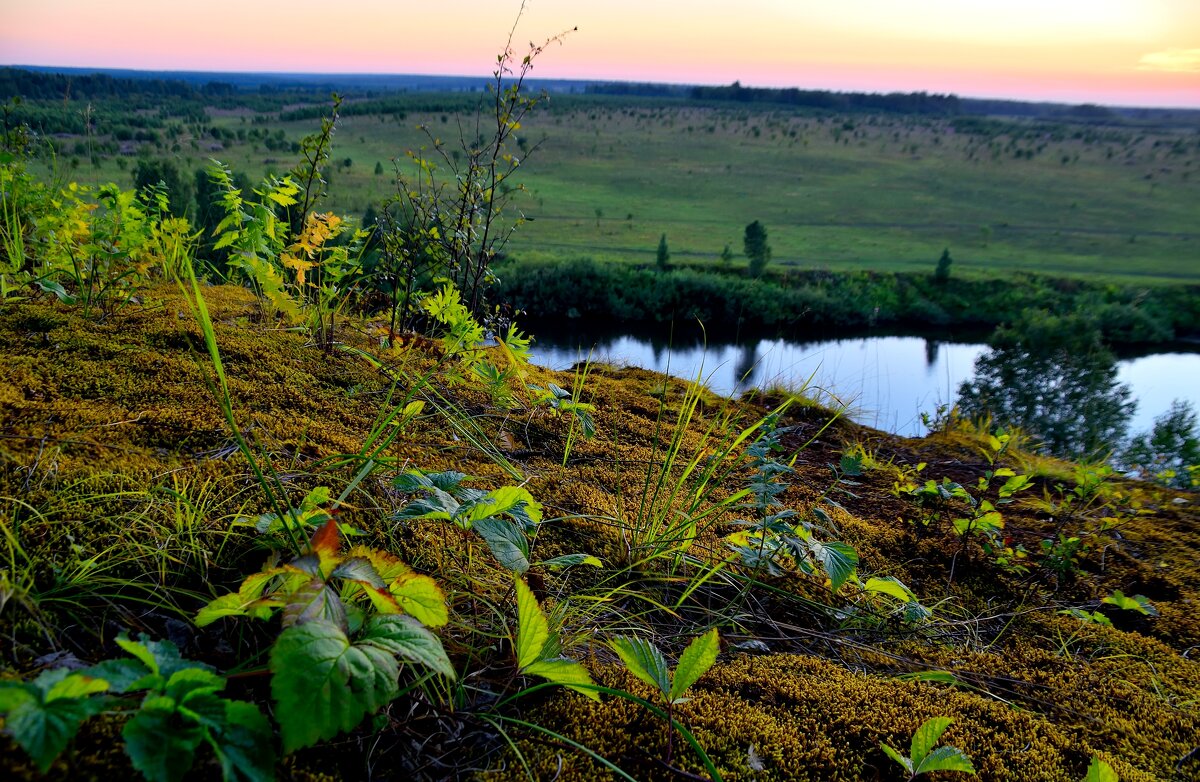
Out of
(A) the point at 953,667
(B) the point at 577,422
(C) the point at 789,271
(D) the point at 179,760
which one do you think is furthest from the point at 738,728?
(C) the point at 789,271

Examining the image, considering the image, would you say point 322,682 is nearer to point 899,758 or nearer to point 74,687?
point 74,687

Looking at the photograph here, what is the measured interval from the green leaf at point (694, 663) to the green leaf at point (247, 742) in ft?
1.96

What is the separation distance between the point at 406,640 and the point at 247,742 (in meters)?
0.22

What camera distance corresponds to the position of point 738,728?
45.0 inches

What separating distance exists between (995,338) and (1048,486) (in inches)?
581

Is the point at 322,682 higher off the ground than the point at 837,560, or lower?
higher

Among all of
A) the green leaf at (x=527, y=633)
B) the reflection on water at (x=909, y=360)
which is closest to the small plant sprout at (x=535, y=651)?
the green leaf at (x=527, y=633)

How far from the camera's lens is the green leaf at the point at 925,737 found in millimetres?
1102

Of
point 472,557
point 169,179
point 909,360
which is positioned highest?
point 169,179

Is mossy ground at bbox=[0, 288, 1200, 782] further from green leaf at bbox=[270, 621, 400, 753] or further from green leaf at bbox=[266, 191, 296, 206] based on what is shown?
green leaf at bbox=[266, 191, 296, 206]

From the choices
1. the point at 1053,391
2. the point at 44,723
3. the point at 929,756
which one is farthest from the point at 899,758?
the point at 1053,391

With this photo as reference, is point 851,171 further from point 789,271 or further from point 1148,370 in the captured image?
point 1148,370

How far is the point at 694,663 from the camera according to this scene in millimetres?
1102

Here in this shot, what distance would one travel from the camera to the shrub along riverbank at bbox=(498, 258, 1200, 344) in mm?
23047
